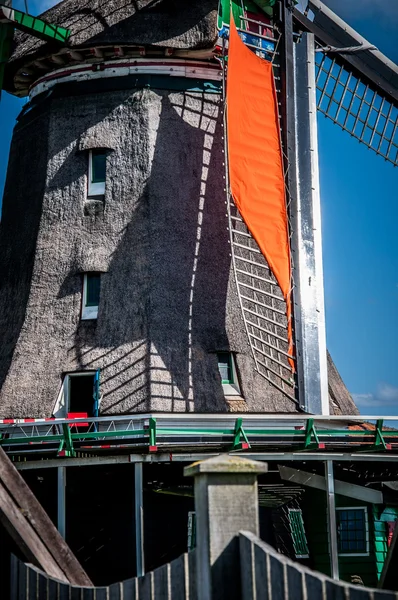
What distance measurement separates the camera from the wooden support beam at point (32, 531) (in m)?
7.50

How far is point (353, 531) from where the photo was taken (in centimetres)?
1756

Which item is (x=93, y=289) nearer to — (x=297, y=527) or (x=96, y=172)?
(x=96, y=172)

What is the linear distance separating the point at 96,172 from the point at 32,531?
10.9m

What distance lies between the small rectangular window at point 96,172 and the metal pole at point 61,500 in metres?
5.17

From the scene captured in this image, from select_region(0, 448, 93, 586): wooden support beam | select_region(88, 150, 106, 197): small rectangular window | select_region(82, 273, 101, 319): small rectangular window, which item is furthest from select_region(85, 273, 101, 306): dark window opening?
select_region(0, 448, 93, 586): wooden support beam

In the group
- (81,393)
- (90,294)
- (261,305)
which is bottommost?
(81,393)

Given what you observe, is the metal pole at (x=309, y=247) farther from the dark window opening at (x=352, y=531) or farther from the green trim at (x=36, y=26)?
the green trim at (x=36, y=26)

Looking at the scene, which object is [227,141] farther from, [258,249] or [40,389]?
[40,389]

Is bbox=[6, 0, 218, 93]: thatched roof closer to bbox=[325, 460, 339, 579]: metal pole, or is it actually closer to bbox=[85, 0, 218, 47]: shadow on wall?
bbox=[85, 0, 218, 47]: shadow on wall

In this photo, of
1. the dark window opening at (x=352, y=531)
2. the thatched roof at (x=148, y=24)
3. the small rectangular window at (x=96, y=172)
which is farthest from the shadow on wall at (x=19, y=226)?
the dark window opening at (x=352, y=531)

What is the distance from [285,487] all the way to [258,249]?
4.00 meters

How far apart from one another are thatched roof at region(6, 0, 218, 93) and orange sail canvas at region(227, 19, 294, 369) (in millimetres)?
1070

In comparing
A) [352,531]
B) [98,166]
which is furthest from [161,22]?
[352,531]

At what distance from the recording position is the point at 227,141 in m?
15.4
